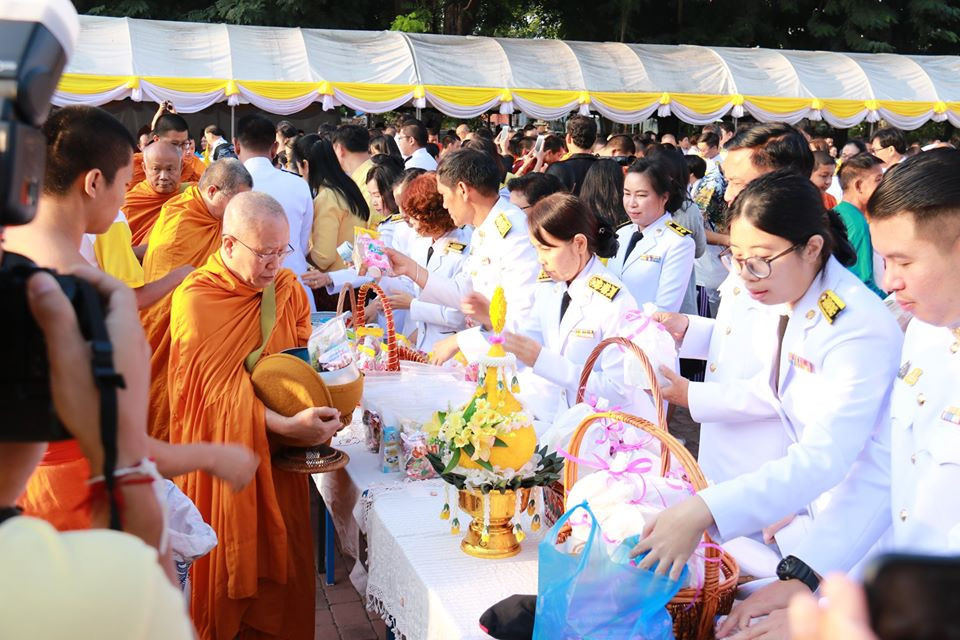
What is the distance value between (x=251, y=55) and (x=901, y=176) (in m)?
17.3

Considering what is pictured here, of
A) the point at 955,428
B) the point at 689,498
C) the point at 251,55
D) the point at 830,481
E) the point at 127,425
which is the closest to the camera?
the point at 127,425

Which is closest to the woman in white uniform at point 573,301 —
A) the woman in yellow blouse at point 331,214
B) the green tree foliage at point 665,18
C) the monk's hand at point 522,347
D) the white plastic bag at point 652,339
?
the monk's hand at point 522,347

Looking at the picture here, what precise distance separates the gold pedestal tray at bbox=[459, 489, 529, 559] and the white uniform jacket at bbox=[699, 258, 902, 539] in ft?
2.14

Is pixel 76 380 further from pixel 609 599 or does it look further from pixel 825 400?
pixel 825 400

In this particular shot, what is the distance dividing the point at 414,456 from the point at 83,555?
2340 mm

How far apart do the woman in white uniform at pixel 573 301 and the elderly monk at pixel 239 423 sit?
81 cm

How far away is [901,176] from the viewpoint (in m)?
1.86

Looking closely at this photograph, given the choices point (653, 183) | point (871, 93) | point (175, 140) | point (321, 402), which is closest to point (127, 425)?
point (321, 402)

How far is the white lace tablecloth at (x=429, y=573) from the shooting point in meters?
2.21

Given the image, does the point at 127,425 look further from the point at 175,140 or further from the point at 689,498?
the point at 175,140

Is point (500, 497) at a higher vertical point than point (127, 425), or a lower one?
lower

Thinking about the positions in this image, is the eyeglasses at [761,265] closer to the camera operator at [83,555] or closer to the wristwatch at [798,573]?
the wristwatch at [798,573]

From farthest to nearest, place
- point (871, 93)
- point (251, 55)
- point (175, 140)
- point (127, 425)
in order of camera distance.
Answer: point (871, 93) < point (251, 55) < point (175, 140) < point (127, 425)

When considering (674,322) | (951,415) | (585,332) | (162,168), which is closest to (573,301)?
(585,332)
